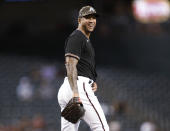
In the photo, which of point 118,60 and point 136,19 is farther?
point 136,19

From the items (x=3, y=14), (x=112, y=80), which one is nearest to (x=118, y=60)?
(x=112, y=80)

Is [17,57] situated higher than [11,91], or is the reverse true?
[17,57]

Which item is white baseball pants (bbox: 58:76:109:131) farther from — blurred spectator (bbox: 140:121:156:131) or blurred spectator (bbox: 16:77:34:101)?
blurred spectator (bbox: 16:77:34:101)

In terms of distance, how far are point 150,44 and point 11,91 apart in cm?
504

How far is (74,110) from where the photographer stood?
427 cm

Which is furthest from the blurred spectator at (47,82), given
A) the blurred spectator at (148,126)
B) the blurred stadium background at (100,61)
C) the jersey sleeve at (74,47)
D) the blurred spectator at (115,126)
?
the jersey sleeve at (74,47)

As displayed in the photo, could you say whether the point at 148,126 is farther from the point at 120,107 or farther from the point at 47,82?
the point at 47,82

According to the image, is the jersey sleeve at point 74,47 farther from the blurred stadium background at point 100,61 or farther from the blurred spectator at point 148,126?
the blurred spectator at point 148,126

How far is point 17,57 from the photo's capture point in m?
14.4

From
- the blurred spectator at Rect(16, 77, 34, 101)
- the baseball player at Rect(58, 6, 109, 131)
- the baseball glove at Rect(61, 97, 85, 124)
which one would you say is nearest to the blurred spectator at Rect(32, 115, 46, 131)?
the blurred spectator at Rect(16, 77, 34, 101)

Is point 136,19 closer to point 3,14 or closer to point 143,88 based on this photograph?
point 143,88

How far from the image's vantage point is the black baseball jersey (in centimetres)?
441

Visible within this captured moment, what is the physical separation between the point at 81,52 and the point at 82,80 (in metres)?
0.28

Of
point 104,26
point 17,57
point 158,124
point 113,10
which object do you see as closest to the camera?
point 158,124
